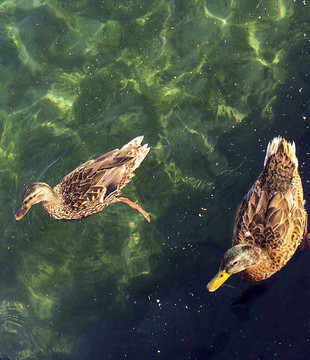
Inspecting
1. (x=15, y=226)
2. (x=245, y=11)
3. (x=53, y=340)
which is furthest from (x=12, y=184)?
(x=245, y=11)

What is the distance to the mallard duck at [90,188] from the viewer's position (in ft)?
17.5

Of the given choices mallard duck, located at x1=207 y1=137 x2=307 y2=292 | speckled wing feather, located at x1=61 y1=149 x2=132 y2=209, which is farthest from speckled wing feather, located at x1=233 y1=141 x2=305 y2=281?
speckled wing feather, located at x1=61 y1=149 x2=132 y2=209

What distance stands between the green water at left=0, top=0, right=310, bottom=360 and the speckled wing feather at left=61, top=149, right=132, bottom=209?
0.41 m

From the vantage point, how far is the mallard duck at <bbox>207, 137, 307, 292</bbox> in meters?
Answer: 4.66

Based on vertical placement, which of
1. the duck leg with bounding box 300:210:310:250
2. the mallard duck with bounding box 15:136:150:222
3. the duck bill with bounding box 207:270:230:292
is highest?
the mallard duck with bounding box 15:136:150:222

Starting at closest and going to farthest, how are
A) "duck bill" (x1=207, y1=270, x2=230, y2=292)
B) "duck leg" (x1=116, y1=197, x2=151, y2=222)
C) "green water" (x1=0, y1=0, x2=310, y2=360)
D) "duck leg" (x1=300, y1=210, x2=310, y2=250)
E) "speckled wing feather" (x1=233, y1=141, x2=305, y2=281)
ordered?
1. "duck bill" (x1=207, y1=270, x2=230, y2=292)
2. "speckled wing feather" (x1=233, y1=141, x2=305, y2=281)
3. "duck leg" (x1=300, y1=210, x2=310, y2=250)
4. "green water" (x1=0, y1=0, x2=310, y2=360)
5. "duck leg" (x1=116, y1=197, x2=151, y2=222)

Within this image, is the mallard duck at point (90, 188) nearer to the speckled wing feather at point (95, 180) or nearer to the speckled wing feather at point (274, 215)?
the speckled wing feather at point (95, 180)

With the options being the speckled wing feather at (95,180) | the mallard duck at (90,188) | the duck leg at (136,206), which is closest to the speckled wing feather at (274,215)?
the duck leg at (136,206)

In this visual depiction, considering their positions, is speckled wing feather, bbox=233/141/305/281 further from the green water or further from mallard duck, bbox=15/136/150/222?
mallard duck, bbox=15/136/150/222

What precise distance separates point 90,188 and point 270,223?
2.20 metres

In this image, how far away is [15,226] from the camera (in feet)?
19.4

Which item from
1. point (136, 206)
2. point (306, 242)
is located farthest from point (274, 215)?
point (136, 206)

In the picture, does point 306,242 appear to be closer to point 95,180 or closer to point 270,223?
point 270,223

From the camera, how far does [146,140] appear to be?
5.95 metres
